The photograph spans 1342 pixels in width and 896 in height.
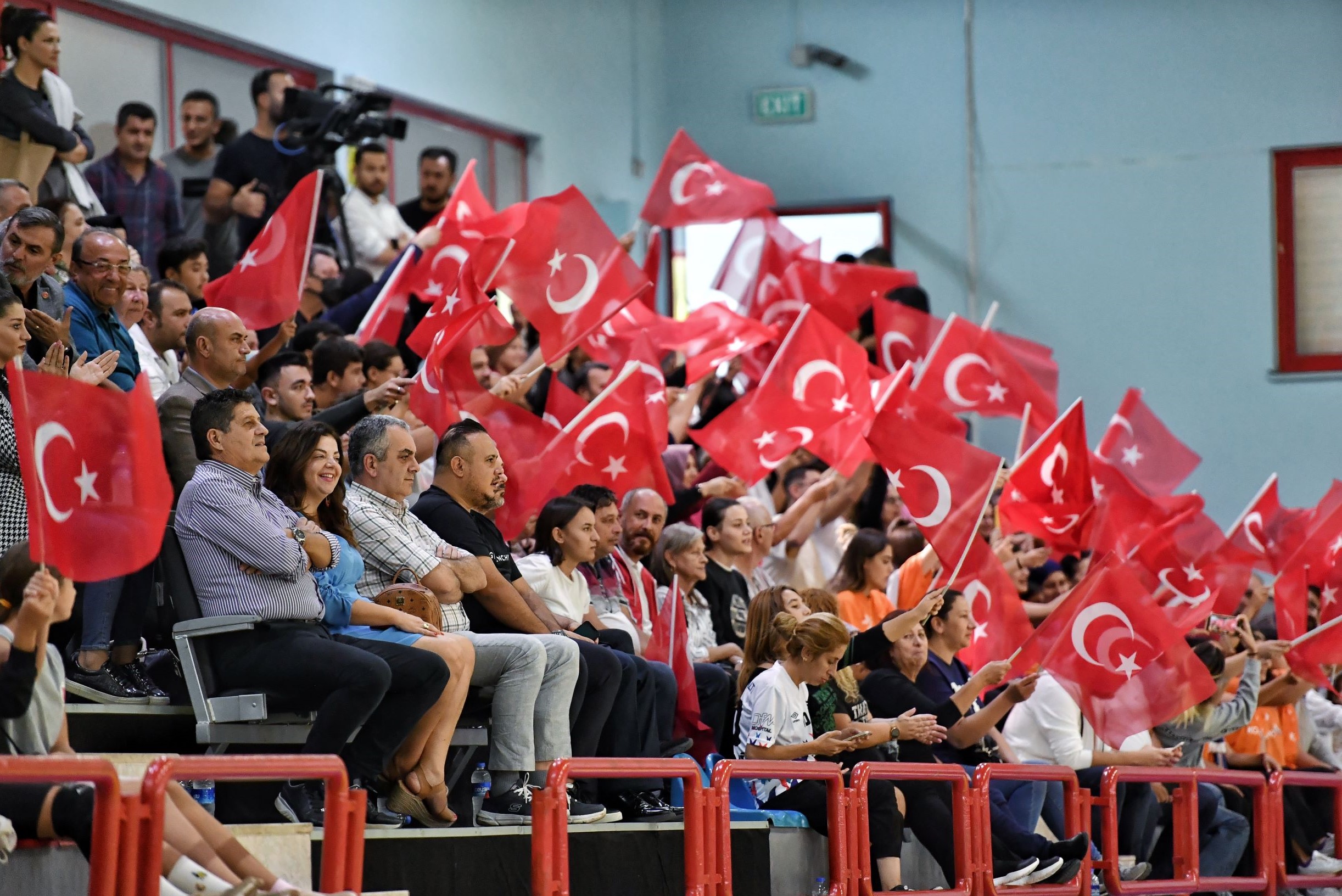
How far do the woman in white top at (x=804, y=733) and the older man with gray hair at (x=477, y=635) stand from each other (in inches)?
37.8

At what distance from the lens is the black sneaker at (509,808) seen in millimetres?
6328

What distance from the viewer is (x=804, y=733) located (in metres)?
7.34

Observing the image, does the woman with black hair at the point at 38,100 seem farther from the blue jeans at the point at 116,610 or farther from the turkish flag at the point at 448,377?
the blue jeans at the point at 116,610

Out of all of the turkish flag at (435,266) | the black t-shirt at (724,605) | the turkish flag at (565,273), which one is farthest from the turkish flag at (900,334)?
the black t-shirt at (724,605)

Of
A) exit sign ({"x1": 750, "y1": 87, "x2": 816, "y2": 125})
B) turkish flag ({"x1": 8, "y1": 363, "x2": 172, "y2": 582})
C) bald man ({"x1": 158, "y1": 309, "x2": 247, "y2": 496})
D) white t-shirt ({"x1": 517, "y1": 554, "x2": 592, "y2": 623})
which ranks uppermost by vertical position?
exit sign ({"x1": 750, "y1": 87, "x2": 816, "y2": 125})

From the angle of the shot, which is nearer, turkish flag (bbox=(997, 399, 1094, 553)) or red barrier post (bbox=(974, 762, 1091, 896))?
red barrier post (bbox=(974, 762, 1091, 896))

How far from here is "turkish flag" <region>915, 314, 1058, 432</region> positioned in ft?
36.2

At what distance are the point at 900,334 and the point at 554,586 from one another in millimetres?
5545

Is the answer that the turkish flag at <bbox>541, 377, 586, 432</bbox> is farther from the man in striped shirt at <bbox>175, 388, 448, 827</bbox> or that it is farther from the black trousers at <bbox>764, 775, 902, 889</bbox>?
the man in striped shirt at <bbox>175, 388, 448, 827</bbox>

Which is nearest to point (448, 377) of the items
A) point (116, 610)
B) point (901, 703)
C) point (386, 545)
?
point (386, 545)

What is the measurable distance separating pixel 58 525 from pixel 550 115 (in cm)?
1193

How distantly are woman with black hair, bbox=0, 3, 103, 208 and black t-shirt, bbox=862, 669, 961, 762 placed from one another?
4296 mm

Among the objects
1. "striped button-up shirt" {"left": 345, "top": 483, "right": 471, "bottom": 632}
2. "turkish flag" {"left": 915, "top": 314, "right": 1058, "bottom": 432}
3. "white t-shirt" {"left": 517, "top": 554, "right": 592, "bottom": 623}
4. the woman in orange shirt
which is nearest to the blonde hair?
"white t-shirt" {"left": 517, "top": 554, "right": 592, "bottom": 623}

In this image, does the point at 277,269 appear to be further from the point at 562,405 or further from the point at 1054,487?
the point at 1054,487
